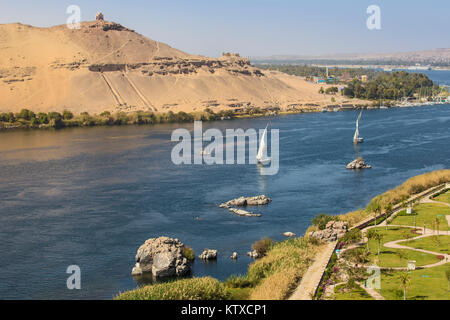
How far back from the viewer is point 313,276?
82.5 feet

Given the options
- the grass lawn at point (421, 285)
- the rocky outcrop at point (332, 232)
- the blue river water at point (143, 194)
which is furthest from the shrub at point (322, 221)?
the grass lawn at point (421, 285)

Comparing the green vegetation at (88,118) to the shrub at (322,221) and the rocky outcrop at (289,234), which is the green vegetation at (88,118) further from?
the shrub at (322,221)

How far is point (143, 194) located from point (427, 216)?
20331 mm

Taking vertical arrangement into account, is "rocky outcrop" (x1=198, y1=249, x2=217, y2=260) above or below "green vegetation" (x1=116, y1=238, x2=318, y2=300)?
below

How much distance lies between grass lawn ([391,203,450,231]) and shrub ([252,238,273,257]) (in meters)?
7.70

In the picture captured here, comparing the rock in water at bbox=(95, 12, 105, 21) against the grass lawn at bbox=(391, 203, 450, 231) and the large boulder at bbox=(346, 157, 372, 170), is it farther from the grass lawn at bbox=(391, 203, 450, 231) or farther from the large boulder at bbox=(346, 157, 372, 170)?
the grass lawn at bbox=(391, 203, 450, 231)

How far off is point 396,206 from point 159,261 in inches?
639

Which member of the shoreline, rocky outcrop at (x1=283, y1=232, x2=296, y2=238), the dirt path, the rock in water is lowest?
rocky outcrop at (x1=283, y1=232, x2=296, y2=238)

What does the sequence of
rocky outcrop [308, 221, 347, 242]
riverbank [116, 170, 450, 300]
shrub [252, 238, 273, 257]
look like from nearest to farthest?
riverbank [116, 170, 450, 300]
shrub [252, 238, 273, 257]
rocky outcrop [308, 221, 347, 242]

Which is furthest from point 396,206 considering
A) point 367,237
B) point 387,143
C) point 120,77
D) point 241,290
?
point 120,77

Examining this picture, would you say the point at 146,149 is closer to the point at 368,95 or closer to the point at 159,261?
the point at 159,261

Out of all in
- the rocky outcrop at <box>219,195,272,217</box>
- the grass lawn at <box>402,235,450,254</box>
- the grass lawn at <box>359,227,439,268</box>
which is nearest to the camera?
the grass lawn at <box>359,227,439,268</box>

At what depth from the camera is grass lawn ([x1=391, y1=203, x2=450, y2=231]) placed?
31694 millimetres

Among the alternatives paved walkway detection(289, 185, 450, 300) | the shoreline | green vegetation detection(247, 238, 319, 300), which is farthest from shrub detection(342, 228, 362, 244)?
the shoreline
